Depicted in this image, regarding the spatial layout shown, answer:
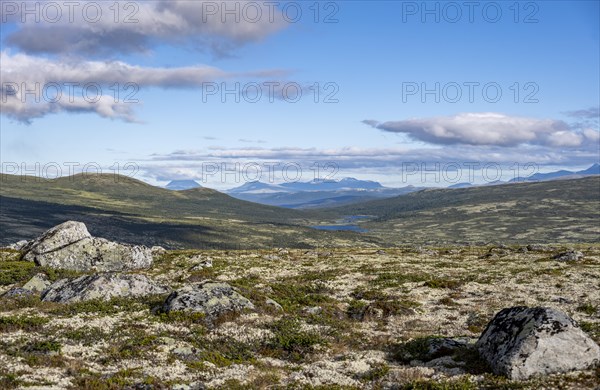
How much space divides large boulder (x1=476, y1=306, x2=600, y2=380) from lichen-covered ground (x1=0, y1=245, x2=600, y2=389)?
0.63m

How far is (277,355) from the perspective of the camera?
70.1 ft

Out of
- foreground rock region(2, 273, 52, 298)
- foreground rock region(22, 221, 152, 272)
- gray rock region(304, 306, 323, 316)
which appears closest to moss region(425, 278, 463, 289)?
gray rock region(304, 306, 323, 316)

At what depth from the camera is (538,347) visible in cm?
1700

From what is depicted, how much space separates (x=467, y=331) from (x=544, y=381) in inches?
400

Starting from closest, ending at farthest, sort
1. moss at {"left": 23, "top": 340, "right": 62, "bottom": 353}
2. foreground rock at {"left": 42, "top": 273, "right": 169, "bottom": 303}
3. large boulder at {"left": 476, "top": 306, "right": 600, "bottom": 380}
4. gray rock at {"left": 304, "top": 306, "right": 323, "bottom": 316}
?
large boulder at {"left": 476, "top": 306, "right": 600, "bottom": 380} → moss at {"left": 23, "top": 340, "right": 62, "bottom": 353} → gray rock at {"left": 304, "top": 306, "right": 323, "bottom": 316} → foreground rock at {"left": 42, "top": 273, "right": 169, "bottom": 303}

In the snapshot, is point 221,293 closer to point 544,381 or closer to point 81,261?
point 544,381

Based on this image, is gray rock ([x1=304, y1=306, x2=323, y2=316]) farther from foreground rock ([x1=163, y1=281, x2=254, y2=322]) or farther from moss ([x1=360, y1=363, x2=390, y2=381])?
moss ([x1=360, y1=363, x2=390, y2=381])

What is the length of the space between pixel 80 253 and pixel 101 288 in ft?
62.3

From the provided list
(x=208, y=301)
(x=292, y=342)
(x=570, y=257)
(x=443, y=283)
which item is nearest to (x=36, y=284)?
(x=208, y=301)

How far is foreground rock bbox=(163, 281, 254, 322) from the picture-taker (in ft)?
86.5

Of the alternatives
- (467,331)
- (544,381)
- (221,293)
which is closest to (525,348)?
(544,381)

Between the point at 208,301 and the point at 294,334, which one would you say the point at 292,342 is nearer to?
the point at 294,334

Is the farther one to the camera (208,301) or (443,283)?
(443,283)

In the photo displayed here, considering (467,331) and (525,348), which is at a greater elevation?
(525,348)
